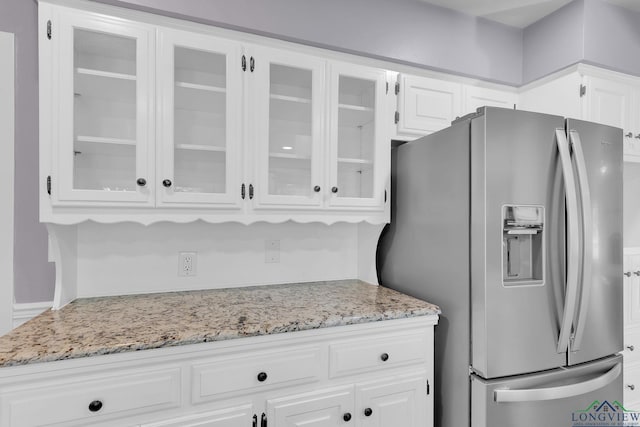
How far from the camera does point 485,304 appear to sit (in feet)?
4.30

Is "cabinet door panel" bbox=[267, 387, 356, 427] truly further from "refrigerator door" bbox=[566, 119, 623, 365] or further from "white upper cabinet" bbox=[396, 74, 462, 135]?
"white upper cabinet" bbox=[396, 74, 462, 135]

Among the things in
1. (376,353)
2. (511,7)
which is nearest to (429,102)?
(511,7)

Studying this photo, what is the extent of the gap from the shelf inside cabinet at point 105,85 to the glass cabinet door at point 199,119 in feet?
0.42

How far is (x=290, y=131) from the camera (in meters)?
1.68

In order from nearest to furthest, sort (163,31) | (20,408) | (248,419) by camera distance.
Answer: (20,408) → (248,419) → (163,31)

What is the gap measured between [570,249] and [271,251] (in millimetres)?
1457

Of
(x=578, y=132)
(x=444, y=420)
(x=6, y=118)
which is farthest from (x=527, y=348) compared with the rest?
(x=6, y=118)

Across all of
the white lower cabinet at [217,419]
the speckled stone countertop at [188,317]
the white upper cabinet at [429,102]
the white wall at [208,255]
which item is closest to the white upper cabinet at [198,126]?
the white upper cabinet at [429,102]

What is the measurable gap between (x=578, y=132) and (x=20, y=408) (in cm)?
230

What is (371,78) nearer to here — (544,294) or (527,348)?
(544,294)

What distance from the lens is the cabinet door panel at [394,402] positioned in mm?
1388

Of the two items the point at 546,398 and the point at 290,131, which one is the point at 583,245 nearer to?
the point at 546,398

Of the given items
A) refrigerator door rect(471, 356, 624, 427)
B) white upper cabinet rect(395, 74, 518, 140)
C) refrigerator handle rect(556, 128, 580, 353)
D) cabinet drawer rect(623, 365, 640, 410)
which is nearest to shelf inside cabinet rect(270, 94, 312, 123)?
white upper cabinet rect(395, 74, 518, 140)

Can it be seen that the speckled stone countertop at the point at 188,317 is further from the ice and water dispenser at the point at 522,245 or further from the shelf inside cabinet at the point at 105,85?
the shelf inside cabinet at the point at 105,85
